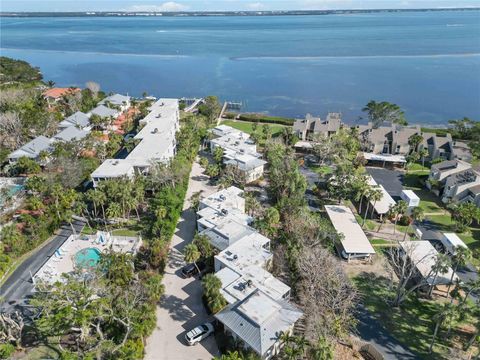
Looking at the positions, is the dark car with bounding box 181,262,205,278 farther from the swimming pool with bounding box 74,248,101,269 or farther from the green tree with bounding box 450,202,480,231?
the green tree with bounding box 450,202,480,231

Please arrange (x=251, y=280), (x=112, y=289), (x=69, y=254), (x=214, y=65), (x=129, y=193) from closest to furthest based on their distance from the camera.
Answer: (x=112, y=289) → (x=251, y=280) → (x=69, y=254) → (x=129, y=193) → (x=214, y=65)

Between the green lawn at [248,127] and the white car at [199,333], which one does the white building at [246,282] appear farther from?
the green lawn at [248,127]

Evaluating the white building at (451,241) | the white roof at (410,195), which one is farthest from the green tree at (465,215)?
the white roof at (410,195)

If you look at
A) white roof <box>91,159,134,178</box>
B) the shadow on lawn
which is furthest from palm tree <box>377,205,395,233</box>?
white roof <box>91,159,134,178</box>

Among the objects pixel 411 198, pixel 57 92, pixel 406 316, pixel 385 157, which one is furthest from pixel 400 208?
pixel 57 92

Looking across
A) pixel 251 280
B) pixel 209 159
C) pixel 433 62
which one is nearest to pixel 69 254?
pixel 251 280

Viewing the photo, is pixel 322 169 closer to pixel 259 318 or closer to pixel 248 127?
pixel 248 127

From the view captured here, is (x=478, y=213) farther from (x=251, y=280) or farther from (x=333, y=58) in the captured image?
(x=333, y=58)
